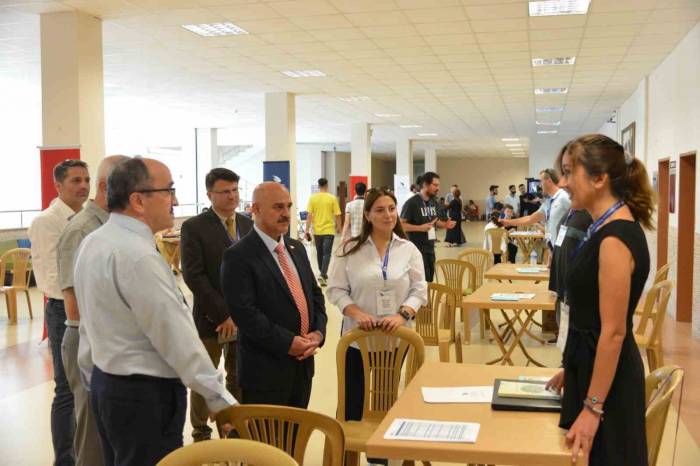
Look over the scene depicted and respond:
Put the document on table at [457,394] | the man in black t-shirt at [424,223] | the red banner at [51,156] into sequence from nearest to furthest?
1. the document on table at [457,394]
2. the red banner at [51,156]
3. the man in black t-shirt at [424,223]

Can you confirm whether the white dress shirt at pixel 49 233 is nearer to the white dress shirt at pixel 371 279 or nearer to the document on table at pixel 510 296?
the white dress shirt at pixel 371 279

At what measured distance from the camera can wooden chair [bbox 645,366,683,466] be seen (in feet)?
7.14

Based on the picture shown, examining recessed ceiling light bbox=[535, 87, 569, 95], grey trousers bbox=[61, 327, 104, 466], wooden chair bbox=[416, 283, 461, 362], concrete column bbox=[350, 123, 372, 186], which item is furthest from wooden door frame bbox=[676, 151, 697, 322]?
concrete column bbox=[350, 123, 372, 186]

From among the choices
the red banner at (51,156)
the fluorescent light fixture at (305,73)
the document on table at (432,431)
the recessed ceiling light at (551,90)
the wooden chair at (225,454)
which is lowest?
the document on table at (432,431)

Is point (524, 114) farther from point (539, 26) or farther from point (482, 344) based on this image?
point (482, 344)

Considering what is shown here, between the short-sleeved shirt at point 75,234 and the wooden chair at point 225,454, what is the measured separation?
158cm

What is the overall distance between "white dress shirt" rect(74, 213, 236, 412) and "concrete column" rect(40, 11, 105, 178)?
5.36 m

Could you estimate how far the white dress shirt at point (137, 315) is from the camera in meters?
2.12

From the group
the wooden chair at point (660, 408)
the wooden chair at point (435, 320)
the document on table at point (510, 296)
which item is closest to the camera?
the wooden chair at point (660, 408)

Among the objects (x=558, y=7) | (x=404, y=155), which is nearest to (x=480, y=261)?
(x=558, y=7)

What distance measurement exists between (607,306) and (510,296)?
130 inches

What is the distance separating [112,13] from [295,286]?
530 centimetres

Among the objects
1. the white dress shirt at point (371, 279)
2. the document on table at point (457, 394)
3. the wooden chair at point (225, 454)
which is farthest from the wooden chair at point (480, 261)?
the wooden chair at point (225, 454)

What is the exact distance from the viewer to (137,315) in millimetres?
2121
